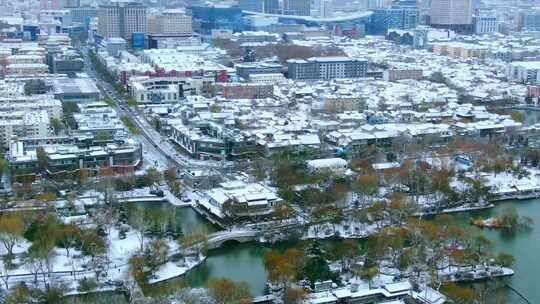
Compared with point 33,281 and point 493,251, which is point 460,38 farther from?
point 33,281

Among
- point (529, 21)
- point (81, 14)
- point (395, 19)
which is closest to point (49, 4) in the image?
point (81, 14)

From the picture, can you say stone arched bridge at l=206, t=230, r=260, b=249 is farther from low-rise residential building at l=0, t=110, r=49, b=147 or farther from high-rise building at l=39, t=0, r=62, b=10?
high-rise building at l=39, t=0, r=62, b=10

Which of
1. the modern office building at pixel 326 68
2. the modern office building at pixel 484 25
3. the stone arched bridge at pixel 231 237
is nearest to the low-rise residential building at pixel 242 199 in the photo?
the stone arched bridge at pixel 231 237

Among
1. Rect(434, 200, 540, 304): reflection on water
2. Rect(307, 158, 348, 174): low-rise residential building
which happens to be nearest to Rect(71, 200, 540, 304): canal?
Rect(434, 200, 540, 304): reflection on water

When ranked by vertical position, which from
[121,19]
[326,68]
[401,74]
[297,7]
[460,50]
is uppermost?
[297,7]

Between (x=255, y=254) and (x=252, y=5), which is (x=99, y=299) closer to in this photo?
(x=255, y=254)

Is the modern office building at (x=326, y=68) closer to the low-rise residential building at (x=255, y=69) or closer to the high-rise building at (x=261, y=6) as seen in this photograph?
the low-rise residential building at (x=255, y=69)
